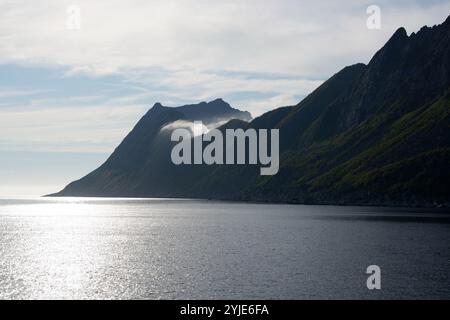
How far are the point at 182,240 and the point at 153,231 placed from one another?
3750 centimetres

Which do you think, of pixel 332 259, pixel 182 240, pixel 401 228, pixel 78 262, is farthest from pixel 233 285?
pixel 401 228

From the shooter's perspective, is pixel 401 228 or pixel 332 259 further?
pixel 401 228

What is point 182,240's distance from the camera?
507ft

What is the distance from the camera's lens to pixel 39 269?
10156 centimetres
